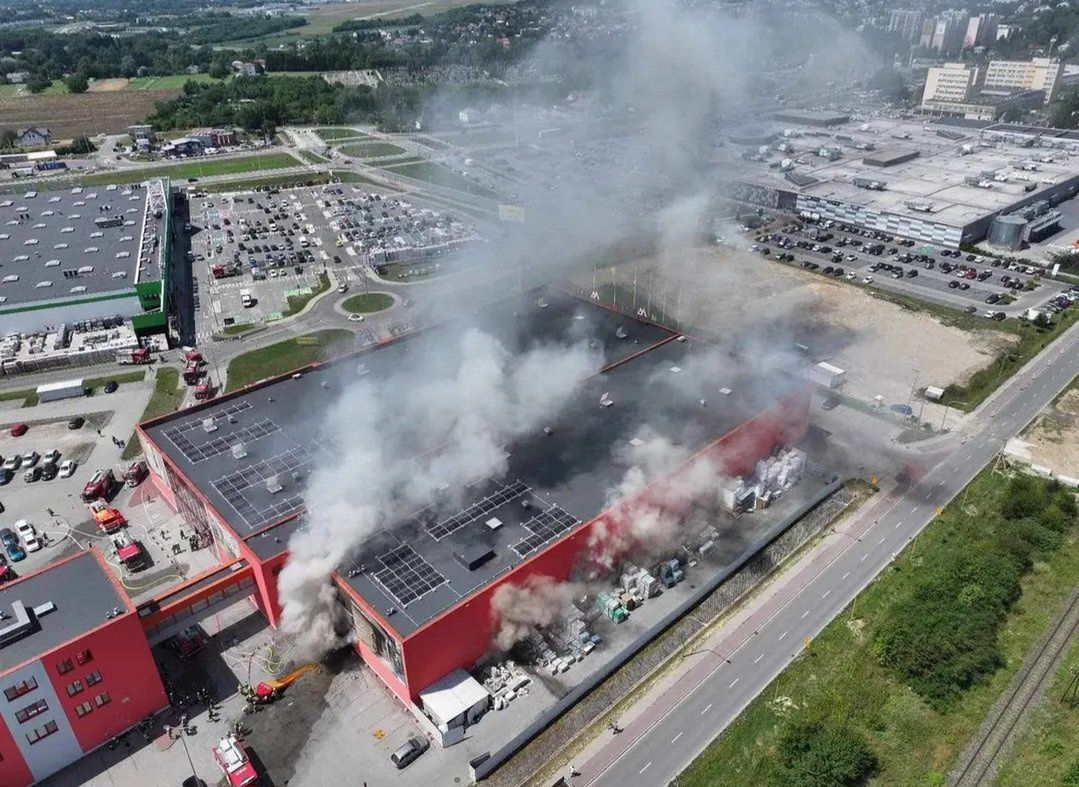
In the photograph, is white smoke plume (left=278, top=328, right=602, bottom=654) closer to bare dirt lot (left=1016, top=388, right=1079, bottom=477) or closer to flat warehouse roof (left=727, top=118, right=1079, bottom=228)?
bare dirt lot (left=1016, top=388, right=1079, bottom=477)

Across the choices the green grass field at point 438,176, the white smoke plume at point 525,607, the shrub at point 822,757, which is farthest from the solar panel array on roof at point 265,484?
the green grass field at point 438,176

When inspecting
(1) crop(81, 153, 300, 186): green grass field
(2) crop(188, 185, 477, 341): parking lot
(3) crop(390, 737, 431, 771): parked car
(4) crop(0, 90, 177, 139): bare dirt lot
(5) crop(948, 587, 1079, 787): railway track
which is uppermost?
(4) crop(0, 90, 177, 139): bare dirt lot

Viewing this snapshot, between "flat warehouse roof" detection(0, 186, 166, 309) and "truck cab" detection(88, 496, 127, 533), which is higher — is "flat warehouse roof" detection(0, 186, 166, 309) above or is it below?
above

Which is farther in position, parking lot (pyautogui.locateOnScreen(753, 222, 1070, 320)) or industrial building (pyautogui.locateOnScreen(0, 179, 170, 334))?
parking lot (pyautogui.locateOnScreen(753, 222, 1070, 320))

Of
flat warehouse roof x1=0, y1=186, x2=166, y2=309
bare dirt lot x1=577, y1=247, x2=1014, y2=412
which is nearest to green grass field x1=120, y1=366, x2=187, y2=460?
flat warehouse roof x1=0, y1=186, x2=166, y2=309

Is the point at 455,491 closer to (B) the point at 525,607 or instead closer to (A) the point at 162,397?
(B) the point at 525,607

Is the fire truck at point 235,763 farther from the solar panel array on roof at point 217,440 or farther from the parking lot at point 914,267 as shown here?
the parking lot at point 914,267
